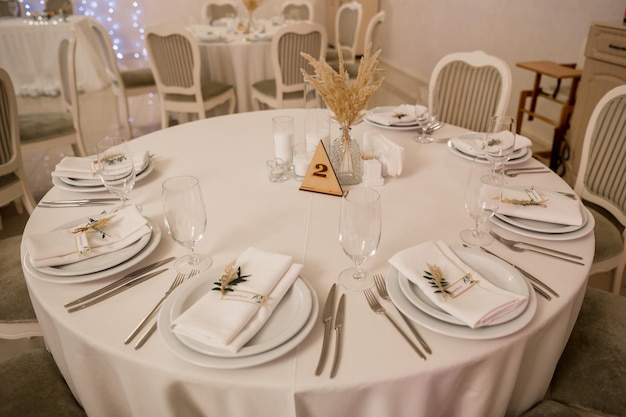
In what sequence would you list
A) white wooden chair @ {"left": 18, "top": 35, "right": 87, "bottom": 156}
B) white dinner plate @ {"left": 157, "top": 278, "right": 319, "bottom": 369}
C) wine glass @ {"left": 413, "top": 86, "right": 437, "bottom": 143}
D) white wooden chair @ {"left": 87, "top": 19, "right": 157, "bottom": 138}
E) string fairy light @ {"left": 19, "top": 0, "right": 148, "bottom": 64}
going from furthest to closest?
1. string fairy light @ {"left": 19, "top": 0, "right": 148, "bottom": 64}
2. white wooden chair @ {"left": 87, "top": 19, "right": 157, "bottom": 138}
3. white wooden chair @ {"left": 18, "top": 35, "right": 87, "bottom": 156}
4. wine glass @ {"left": 413, "top": 86, "right": 437, "bottom": 143}
5. white dinner plate @ {"left": 157, "top": 278, "right": 319, "bottom": 369}

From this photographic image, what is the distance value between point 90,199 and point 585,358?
4.73 feet

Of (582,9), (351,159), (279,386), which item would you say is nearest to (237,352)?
(279,386)

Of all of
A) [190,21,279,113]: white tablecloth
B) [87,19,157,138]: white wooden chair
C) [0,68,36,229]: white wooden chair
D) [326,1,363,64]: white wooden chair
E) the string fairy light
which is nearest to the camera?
[0,68,36,229]: white wooden chair

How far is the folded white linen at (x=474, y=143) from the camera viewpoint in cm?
160

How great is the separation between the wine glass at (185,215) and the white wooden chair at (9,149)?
5.07ft

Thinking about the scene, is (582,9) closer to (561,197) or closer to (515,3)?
(515,3)

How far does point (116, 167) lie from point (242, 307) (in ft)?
2.07

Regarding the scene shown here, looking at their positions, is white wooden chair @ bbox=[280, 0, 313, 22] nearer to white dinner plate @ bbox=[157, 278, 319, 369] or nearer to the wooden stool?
the wooden stool

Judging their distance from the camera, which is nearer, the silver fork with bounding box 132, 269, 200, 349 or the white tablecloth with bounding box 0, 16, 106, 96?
the silver fork with bounding box 132, 269, 200, 349

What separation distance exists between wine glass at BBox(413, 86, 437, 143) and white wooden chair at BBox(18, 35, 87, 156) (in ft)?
7.82

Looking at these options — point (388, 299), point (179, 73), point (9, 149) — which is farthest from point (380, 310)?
point (179, 73)

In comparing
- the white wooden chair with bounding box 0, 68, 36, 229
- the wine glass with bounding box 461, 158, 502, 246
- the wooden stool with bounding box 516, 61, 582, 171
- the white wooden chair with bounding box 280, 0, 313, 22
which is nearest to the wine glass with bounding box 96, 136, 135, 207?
the wine glass with bounding box 461, 158, 502, 246

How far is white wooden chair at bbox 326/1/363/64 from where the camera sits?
15.5ft

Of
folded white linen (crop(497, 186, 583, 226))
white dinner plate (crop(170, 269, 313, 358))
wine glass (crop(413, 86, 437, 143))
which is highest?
wine glass (crop(413, 86, 437, 143))
